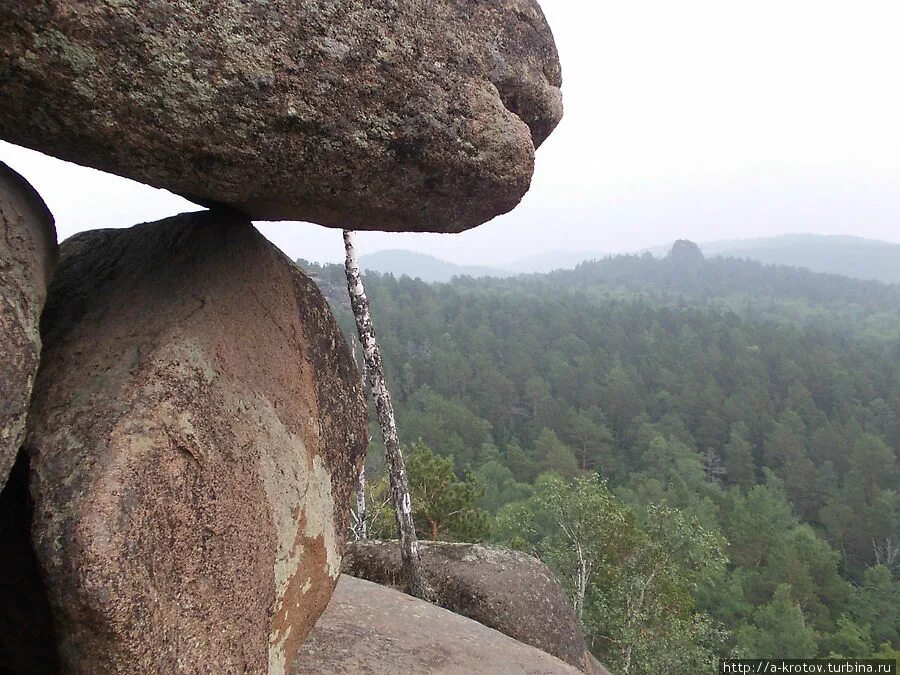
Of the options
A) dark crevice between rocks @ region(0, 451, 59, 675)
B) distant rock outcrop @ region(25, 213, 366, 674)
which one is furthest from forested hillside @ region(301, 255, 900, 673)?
dark crevice between rocks @ region(0, 451, 59, 675)

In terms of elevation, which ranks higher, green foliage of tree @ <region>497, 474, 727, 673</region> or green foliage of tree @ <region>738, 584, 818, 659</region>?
green foliage of tree @ <region>497, 474, 727, 673</region>

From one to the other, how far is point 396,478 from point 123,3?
26.4 feet

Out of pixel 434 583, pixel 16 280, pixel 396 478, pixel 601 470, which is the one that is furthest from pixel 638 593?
pixel 601 470

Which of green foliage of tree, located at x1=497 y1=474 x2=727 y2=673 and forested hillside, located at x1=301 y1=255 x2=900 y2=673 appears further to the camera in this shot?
forested hillside, located at x1=301 y1=255 x2=900 y2=673

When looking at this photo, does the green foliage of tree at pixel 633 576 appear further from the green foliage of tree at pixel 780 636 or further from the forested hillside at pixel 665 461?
the green foliage of tree at pixel 780 636

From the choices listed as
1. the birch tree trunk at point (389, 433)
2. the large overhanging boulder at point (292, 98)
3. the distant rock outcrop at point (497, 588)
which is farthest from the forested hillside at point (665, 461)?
the large overhanging boulder at point (292, 98)

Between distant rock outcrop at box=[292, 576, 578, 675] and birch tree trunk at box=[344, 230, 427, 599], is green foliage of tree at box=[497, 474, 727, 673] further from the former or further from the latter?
distant rock outcrop at box=[292, 576, 578, 675]

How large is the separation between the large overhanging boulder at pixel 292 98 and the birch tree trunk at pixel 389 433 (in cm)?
559

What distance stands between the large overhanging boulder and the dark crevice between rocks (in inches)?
71.7

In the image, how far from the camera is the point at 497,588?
389 inches

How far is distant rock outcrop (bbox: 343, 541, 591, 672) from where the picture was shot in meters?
9.55

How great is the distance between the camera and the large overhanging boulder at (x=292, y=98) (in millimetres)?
2873

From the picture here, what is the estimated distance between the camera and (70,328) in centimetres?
405

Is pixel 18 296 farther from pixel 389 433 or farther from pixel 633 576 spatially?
pixel 633 576
